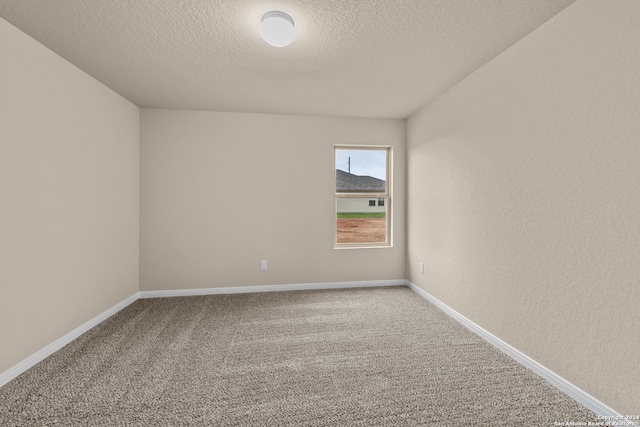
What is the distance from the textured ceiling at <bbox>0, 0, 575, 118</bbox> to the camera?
1828mm

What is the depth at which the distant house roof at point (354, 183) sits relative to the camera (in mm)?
4227

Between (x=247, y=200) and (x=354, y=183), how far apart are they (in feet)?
5.09

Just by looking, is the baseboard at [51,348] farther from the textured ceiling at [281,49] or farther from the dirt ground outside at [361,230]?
the dirt ground outside at [361,230]

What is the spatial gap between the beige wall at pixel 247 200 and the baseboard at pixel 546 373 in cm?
160

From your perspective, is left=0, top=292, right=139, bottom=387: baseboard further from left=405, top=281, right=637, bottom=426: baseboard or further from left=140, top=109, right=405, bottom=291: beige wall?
left=405, top=281, right=637, bottom=426: baseboard

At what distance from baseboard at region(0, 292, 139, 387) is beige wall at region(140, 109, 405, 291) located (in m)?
0.74

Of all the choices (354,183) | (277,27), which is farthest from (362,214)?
(277,27)

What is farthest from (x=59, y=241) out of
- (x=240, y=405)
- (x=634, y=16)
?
(x=634, y=16)

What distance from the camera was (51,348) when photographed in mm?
2324

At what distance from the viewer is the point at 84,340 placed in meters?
2.55

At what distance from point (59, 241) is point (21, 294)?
19.2 inches

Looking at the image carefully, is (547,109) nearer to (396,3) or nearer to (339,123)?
(396,3)

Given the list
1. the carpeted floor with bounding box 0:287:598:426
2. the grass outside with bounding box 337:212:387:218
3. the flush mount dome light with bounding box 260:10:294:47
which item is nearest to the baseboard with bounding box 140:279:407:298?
the carpeted floor with bounding box 0:287:598:426

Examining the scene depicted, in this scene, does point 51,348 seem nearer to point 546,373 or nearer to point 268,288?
point 268,288
